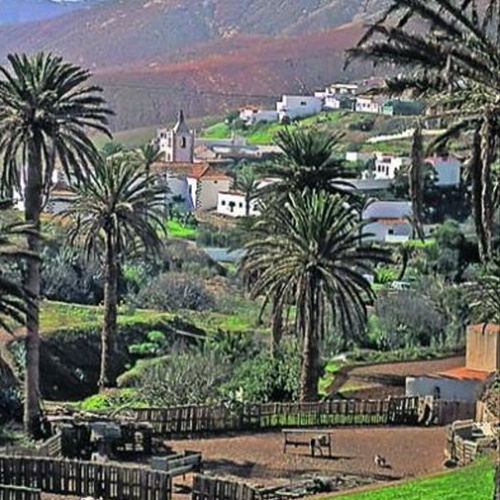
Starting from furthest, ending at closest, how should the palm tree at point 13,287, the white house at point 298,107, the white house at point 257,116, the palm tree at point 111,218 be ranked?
1. the white house at point 257,116
2. the white house at point 298,107
3. the palm tree at point 111,218
4. the palm tree at point 13,287

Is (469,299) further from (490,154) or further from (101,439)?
(490,154)

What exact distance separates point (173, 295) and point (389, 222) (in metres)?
30.3

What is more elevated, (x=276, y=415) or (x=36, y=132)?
(x=36, y=132)

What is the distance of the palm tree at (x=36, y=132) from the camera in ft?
93.3

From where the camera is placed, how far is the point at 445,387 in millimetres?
35219

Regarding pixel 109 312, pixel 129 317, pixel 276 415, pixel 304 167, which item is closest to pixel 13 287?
pixel 276 415

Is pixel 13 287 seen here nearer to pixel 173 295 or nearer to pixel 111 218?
pixel 111 218

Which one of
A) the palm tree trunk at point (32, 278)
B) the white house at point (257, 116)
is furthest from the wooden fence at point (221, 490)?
the white house at point (257, 116)

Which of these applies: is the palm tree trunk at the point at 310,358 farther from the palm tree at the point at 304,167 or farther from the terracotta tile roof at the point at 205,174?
the terracotta tile roof at the point at 205,174

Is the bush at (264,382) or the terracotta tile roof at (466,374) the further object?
the terracotta tile roof at (466,374)

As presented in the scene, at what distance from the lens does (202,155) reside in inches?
5374

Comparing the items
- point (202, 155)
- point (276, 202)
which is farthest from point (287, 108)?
point (276, 202)

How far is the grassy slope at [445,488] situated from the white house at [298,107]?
144356 millimetres

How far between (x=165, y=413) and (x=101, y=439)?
2913 mm
